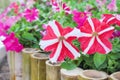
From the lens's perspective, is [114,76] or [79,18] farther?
[79,18]

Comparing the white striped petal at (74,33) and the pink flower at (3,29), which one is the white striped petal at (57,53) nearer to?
the white striped petal at (74,33)

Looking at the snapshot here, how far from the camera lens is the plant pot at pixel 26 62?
0.98m

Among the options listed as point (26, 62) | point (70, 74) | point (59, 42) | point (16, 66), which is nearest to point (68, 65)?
point (70, 74)

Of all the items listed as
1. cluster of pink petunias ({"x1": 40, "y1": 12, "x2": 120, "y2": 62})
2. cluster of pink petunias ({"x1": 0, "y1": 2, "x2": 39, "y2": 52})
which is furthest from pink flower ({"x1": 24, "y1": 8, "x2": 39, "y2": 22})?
cluster of pink petunias ({"x1": 40, "y1": 12, "x2": 120, "y2": 62})

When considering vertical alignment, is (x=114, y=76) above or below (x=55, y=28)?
below

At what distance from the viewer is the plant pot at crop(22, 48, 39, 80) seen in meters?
0.98

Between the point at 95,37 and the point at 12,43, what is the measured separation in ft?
1.37

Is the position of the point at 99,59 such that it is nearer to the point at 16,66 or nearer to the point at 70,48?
the point at 70,48

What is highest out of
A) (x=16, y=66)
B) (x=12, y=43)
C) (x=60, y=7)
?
(x=60, y=7)

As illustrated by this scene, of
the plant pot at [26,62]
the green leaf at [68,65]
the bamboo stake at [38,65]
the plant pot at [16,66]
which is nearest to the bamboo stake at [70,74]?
the green leaf at [68,65]

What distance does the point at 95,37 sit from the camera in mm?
664

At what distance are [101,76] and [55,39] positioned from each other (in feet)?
0.53

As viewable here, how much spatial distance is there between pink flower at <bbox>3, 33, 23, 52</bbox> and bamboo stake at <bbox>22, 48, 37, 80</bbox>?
0.03m

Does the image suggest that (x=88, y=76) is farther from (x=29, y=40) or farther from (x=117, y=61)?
A: (x=29, y=40)
